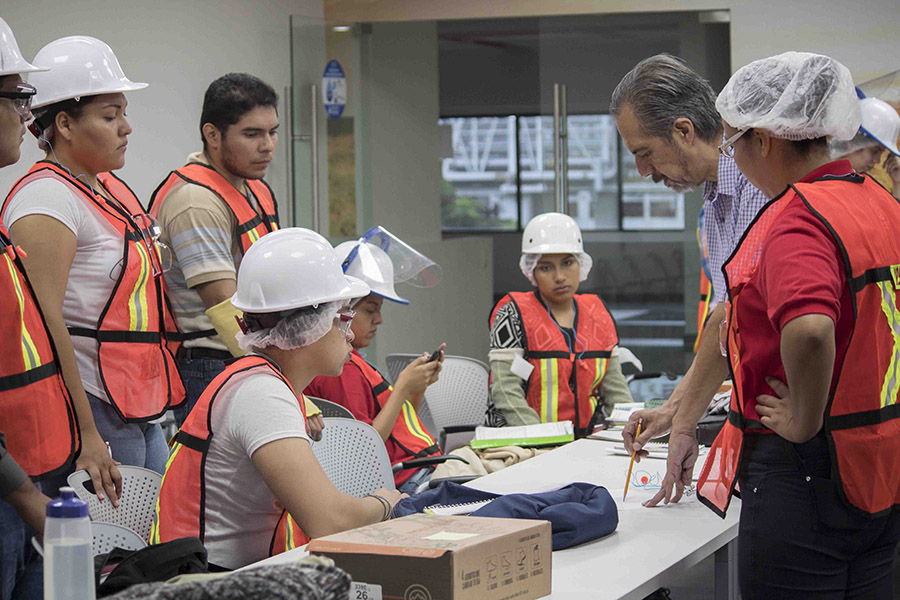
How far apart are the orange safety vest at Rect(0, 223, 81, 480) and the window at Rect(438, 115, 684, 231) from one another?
1026 centimetres

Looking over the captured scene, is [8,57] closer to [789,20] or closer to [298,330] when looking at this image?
[298,330]

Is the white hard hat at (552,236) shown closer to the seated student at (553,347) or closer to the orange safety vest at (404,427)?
the seated student at (553,347)

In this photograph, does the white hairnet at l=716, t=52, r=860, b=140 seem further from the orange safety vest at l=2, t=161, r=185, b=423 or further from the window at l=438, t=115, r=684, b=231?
the window at l=438, t=115, r=684, b=231

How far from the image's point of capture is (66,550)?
1.27 metres

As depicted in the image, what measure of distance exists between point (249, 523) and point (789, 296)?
1.23 metres

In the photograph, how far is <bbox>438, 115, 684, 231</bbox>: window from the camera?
1248 centimetres

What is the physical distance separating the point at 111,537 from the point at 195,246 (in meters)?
1.09

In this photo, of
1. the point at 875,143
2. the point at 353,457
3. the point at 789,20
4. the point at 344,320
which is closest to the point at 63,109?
the point at 344,320

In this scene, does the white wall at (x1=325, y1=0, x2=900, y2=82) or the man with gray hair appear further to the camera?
the white wall at (x1=325, y1=0, x2=900, y2=82)

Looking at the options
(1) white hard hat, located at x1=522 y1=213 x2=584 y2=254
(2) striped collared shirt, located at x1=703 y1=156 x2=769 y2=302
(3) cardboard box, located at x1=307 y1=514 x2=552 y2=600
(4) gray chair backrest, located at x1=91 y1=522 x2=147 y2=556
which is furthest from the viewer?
(1) white hard hat, located at x1=522 y1=213 x2=584 y2=254

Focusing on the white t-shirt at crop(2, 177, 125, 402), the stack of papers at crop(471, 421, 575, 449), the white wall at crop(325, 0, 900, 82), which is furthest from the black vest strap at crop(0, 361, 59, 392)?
the white wall at crop(325, 0, 900, 82)

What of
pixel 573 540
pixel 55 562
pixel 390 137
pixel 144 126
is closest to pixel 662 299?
pixel 390 137

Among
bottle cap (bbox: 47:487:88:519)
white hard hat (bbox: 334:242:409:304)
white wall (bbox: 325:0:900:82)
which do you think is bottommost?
bottle cap (bbox: 47:487:88:519)

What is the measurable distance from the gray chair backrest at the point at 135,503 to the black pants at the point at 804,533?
1507 millimetres
